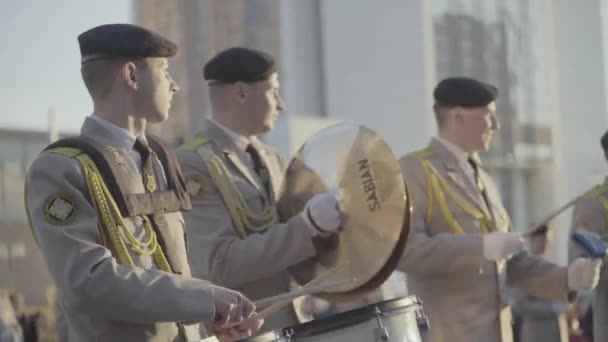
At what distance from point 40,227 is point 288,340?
0.65 metres

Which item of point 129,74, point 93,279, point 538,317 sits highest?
point 129,74

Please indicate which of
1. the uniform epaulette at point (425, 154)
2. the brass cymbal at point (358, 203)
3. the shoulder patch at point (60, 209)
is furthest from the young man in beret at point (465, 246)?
the shoulder patch at point (60, 209)

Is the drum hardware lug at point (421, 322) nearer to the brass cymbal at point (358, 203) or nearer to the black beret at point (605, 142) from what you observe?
the brass cymbal at point (358, 203)

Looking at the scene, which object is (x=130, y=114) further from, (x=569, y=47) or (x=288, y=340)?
(x=569, y=47)

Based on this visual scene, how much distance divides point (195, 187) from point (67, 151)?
107 centimetres

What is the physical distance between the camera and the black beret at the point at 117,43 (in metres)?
2.92

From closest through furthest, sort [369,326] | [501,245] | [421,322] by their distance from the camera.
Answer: [369,326] < [421,322] < [501,245]

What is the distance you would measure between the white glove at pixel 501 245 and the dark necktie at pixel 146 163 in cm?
178

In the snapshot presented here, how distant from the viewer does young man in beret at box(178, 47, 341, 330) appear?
361 centimetres

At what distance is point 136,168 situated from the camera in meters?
2.90

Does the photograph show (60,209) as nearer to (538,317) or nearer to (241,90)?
(241,90)

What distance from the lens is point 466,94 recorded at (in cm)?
490

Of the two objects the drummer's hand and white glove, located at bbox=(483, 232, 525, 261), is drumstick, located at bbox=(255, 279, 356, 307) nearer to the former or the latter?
the drummer's hand

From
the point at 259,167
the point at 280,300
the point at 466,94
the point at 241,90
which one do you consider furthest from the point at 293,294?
the point at 466,94
